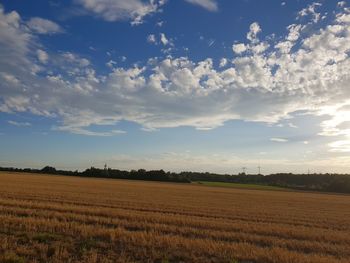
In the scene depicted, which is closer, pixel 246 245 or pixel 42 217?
pixel 246 245

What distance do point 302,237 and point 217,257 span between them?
259 inches

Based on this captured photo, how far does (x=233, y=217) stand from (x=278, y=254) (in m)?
11.0

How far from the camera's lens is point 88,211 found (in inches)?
803

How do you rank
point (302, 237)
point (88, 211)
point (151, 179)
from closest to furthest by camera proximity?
point (302, 237)
point (88, 211)
point (151, 179)

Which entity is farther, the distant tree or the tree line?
the distant tree

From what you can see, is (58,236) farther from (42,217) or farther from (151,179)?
(151,179)

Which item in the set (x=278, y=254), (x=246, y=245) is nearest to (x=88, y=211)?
(x=246, y=245)

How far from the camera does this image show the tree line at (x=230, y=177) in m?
106

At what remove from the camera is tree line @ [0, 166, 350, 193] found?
106 meters

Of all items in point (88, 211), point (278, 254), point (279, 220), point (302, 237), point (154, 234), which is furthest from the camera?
point (279, 220)

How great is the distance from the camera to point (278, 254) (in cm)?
1201

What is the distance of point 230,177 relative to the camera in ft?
498

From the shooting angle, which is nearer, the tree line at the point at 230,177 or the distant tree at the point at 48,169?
the tree line at the point at 230,177

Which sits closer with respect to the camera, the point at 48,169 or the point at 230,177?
the point at 48,169
